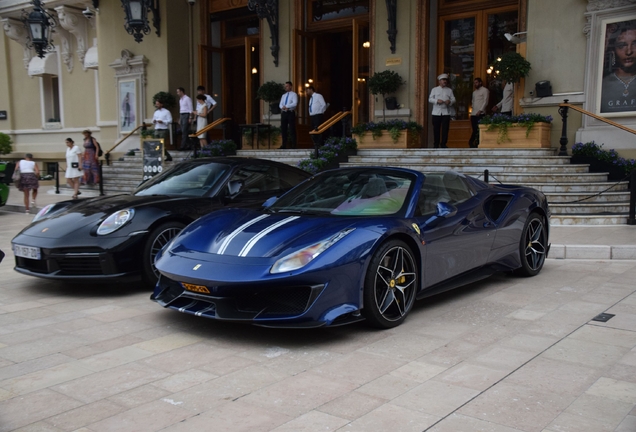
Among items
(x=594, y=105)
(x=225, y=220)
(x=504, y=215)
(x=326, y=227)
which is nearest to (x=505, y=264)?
(x=504, y=215)

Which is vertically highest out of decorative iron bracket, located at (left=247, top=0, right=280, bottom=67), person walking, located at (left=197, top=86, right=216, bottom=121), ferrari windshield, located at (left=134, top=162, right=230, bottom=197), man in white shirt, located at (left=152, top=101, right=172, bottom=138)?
decorative iron bracket, located at (left=247, top=0, right=280, bottom=67)

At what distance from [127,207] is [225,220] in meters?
1.47

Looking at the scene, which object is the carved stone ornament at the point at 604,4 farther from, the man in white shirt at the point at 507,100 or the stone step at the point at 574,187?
the stone step at the point at 574,187

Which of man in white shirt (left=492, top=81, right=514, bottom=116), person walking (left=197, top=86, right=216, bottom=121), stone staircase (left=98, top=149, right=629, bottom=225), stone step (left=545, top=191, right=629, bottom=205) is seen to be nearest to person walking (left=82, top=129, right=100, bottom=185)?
person walking (left=197, top=86, right=216, bottom=121)

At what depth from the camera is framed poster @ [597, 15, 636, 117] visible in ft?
38.8

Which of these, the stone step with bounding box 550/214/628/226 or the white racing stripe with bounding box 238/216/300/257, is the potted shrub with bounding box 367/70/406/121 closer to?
the stone step with bounding box 550/214/628/226

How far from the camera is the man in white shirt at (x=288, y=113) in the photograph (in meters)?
15.8

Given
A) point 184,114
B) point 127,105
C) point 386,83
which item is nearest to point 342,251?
point 386,83

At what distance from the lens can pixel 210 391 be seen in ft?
11.5

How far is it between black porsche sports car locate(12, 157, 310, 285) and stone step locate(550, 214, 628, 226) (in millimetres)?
5367

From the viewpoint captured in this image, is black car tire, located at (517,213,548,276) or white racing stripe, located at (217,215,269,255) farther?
black car tire, located at (517,213,548,276)

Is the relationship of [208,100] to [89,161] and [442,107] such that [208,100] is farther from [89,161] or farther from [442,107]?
[442,107]

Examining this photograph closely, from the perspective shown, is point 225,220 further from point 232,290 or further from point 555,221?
point 555,221

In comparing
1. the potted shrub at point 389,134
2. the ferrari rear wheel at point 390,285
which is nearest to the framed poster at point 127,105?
the potted shrub at point 389,134
